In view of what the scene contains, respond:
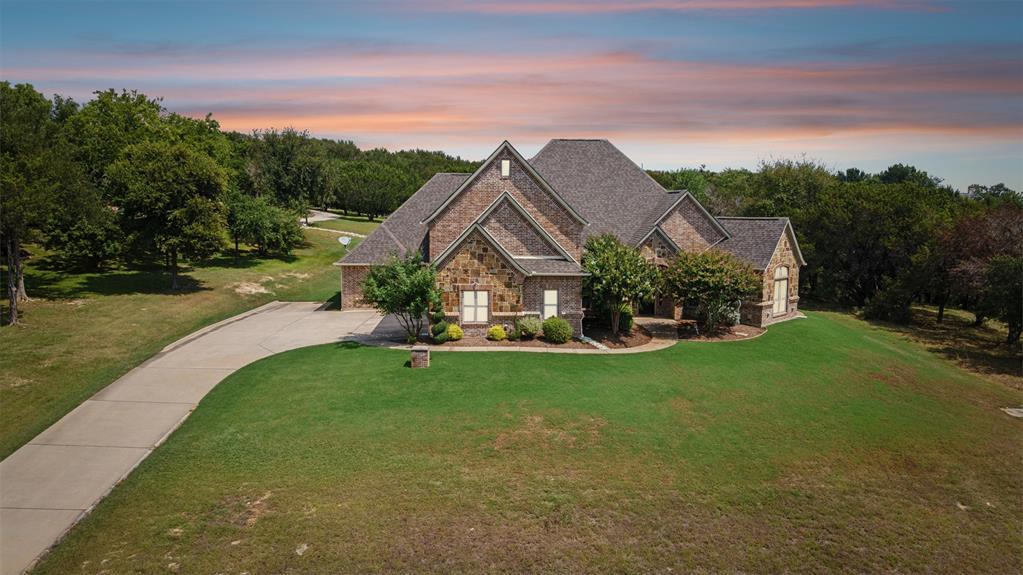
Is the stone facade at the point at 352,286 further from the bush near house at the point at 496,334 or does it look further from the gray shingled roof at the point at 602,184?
the gray shingled roof at the point at 602,184

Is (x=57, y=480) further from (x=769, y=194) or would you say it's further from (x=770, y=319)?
(x=769, y=194)

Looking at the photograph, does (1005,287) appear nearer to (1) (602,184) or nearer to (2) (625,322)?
(2) (625,322)

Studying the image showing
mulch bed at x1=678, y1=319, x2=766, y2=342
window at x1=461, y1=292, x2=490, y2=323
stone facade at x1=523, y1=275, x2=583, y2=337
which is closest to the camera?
window at x1=461, y1=292, x2=490, y2=323

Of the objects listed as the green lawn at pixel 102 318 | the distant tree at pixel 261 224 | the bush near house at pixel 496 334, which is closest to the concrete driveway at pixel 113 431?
the green lawn at pixel 102 318

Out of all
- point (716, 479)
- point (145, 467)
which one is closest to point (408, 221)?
point (145, 467)

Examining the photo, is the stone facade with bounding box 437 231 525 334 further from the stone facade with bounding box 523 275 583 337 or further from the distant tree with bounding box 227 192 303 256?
the distant tree with bounding box 227 192 303 256

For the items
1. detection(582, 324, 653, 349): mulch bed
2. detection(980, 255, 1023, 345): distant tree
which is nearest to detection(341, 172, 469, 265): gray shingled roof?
detection(582, 324, 653, 349): mulch bed
